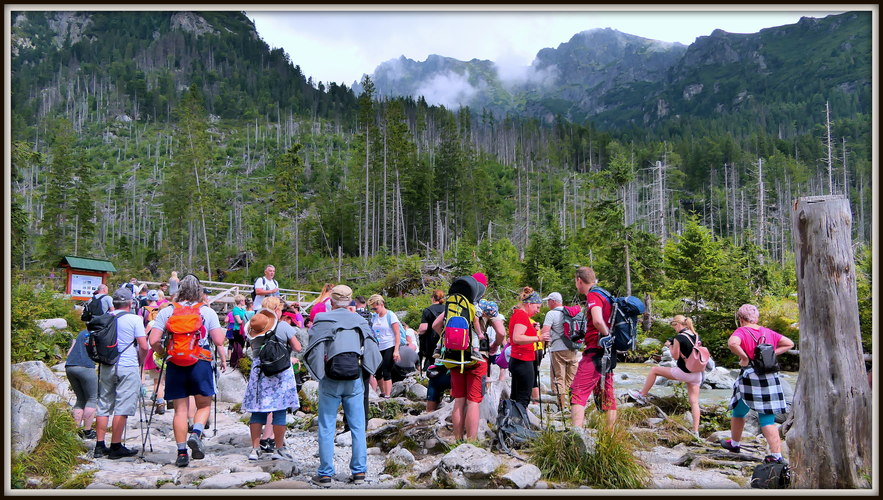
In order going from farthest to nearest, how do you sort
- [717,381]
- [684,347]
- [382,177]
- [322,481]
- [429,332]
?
[382,177] < [717,381] < [429,332] < [684,347] < [322,481]

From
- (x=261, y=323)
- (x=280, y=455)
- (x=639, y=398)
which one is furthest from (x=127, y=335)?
(x=639, y=398)

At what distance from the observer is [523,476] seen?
4.53m

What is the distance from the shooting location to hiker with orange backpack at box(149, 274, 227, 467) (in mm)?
5387

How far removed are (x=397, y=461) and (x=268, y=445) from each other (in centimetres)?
141

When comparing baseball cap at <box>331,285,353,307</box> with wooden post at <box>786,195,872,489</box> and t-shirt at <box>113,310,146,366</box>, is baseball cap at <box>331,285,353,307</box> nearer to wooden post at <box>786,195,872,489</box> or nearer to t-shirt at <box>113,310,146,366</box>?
t-shirt at <box>113,310,146,366</box>

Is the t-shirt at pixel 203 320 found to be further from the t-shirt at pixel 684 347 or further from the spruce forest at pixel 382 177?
the t-shirt at pixel 684 347

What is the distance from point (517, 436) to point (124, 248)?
5194 cm

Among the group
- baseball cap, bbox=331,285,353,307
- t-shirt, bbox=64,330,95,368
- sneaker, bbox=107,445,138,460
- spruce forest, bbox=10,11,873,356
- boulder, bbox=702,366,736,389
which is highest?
spruce forest, bbox=10,11,873,356

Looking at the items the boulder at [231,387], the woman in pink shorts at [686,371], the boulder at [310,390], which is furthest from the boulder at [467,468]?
the boulder at [231,387]

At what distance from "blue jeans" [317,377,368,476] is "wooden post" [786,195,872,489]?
328 centimetres

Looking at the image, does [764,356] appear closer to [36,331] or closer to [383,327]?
[383,327]

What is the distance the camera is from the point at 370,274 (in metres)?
37.3

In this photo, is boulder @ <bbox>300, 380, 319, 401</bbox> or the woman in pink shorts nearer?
the woman in pink shorts

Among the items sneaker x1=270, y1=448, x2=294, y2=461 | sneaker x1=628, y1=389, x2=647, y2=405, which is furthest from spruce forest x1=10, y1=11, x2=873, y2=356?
sneaker x1=628, y1=389, x2=647, y2=405
